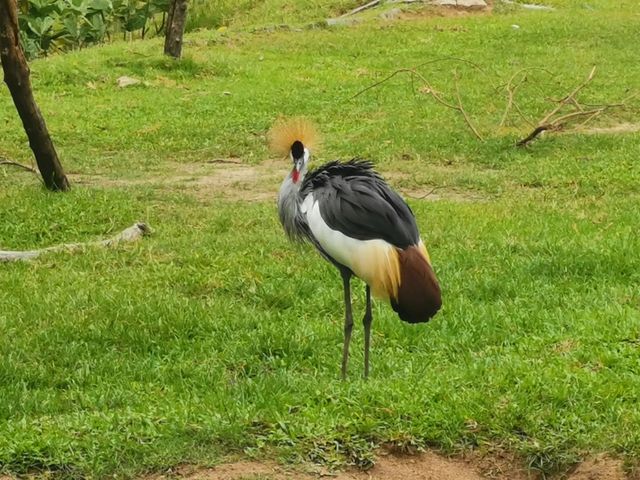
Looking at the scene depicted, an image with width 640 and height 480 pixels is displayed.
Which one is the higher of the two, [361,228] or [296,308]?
[361,228]

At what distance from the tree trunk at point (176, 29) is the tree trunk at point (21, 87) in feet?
25.4

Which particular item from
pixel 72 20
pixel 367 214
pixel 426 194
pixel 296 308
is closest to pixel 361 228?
pixel 367 214

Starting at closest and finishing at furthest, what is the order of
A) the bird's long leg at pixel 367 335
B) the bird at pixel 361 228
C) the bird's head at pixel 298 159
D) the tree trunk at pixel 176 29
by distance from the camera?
the bird at pixel 361 228 → the bird's head at pixel 298 159 → the bird's long leg at pixel 367 335 → the tree trunk at pixel 176 29

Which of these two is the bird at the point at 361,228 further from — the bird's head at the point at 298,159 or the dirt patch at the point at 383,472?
the dirt patch at the point at 383,472

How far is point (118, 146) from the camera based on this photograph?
12969 mm

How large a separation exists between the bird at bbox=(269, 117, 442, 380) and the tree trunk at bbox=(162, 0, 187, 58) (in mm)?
12493

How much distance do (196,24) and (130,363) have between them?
21.3m

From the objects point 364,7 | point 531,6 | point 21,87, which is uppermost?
point 21,87

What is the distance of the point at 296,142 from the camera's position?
4.71 metres

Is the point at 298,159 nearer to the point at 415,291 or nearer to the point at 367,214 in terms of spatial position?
the point at 367,214

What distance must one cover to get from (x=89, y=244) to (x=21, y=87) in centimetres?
210

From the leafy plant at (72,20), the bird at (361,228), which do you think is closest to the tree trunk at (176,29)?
the leafy plant at (72,20)

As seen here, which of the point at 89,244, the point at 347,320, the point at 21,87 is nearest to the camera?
the point at 347,320

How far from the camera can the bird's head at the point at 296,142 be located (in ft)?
15.4
